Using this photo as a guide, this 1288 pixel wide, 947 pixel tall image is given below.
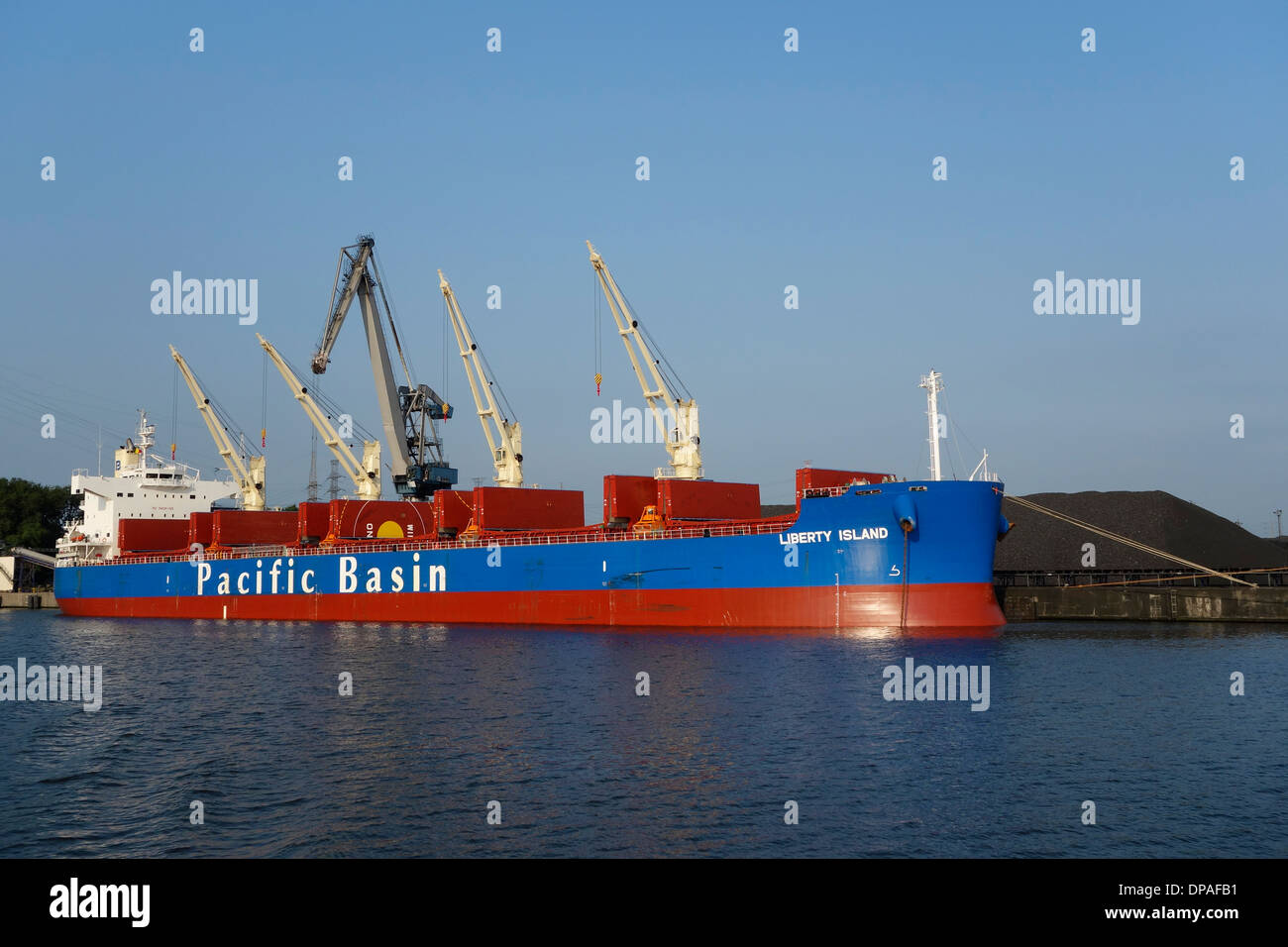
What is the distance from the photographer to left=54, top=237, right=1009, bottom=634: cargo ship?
116ft

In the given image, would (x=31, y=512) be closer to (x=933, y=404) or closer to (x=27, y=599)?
(x=27, y=599)

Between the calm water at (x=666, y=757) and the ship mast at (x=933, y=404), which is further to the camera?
the ship mast at (x=933, y=404)

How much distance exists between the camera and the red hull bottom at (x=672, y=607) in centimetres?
3522

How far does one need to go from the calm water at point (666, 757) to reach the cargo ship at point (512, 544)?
169 inches

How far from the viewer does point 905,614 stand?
115 feet

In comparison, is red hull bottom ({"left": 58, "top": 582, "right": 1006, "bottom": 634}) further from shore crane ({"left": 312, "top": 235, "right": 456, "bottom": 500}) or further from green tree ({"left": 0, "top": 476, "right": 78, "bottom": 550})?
green tree ({"left": 0, "top": 476, "right": 78, "bottom": 550})

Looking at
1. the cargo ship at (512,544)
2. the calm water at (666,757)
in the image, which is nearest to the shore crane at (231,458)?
the cargo ship at (512,544)

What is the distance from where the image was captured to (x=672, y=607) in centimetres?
3981

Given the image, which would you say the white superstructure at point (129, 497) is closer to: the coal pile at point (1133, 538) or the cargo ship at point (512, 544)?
the cargo ship at point (512, 544)

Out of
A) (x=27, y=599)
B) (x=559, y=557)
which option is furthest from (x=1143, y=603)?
(x=27, y=599)

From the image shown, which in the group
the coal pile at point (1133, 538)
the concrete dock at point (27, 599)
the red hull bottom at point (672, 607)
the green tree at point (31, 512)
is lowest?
the concrete dock at point (27, 599)
